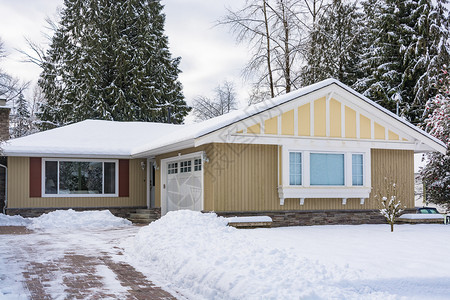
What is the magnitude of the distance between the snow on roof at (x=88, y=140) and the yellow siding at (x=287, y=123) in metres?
6.80

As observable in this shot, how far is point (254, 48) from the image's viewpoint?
25469 millimetres

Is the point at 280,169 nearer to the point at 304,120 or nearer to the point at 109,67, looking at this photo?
the point at 304,120

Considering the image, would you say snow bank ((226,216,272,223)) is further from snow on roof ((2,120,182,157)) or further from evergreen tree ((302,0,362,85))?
evergreen tree ((302,0,362,85))

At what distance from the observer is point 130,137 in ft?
66.3

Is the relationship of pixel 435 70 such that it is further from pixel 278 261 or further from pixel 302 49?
pixel 278 261

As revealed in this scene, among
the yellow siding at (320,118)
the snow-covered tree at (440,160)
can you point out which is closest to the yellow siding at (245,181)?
the yellow siding at (320,118)

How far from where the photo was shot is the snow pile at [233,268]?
5.78 meters

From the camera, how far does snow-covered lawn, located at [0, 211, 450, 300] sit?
6.03 metres

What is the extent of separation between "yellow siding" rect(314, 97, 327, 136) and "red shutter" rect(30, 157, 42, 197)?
32.2ft

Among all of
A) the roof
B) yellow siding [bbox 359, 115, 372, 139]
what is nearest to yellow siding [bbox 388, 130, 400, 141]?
the roof

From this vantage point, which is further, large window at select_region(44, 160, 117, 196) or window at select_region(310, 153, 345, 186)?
large window at select_region(44, 160, 117, 196)

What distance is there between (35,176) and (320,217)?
10.0 metres

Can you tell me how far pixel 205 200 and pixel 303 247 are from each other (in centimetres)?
490

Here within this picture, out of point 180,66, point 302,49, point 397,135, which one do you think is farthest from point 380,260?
point 180,66
